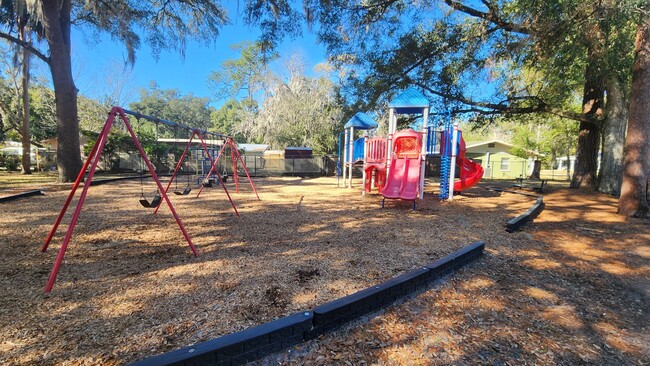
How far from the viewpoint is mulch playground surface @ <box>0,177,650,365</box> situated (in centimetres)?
202

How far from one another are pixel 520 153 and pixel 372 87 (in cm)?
2599

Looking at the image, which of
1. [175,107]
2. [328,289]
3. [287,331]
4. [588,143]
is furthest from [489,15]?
[175,107]

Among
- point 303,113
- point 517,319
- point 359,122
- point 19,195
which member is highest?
point 303,113

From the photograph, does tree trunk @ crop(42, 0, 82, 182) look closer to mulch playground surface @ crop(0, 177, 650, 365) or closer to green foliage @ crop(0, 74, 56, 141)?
mulch playground surface @ crop(0, 177, 650, 365)

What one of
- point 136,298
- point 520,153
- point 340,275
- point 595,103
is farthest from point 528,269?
point 520,153

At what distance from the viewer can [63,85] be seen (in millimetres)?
11734

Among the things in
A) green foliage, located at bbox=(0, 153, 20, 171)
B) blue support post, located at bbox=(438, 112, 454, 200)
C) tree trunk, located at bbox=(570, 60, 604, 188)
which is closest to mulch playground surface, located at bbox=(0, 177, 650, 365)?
blue support post, located at bbox=(438, 112, 454, 200)

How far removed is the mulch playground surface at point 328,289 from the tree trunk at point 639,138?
0.75 m

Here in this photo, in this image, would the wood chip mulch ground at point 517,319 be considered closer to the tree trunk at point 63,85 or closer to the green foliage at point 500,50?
the green foliage at point 500,50

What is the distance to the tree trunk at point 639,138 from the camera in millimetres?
6070

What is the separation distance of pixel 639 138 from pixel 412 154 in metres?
4.65

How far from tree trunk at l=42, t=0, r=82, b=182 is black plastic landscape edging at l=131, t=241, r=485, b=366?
1433 cm

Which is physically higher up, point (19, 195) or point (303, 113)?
point (303, 113)

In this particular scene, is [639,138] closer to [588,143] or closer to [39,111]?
[588,143]
